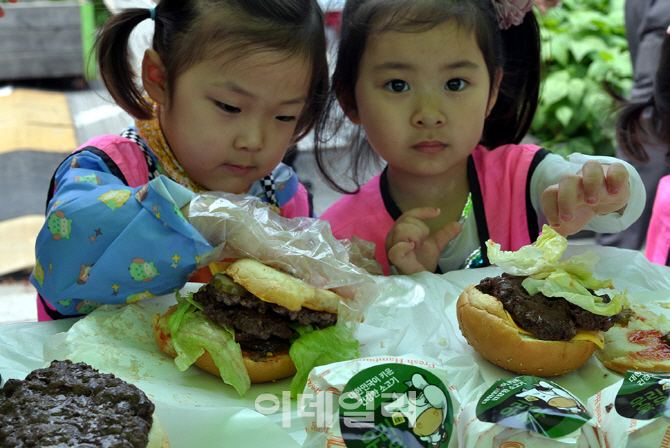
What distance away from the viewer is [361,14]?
6.64 feet

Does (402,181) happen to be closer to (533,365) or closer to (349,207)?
(349,207)

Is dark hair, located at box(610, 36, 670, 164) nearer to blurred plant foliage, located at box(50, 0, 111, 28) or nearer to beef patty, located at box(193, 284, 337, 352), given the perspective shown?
beef patty, located at box(193, 284, 337, 352)

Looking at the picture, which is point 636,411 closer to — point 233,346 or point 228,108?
point 233,346

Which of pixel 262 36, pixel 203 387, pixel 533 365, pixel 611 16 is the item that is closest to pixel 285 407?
pixel 203 387

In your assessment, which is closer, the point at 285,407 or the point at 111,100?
the point at 285,407

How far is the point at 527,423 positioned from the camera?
2.87ft

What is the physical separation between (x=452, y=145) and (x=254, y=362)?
41.7 inches

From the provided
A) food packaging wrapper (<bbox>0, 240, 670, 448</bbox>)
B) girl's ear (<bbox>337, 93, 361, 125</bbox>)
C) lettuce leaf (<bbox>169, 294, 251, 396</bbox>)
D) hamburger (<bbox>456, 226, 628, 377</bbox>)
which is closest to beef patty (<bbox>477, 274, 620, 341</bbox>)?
hamburger (<bbox>456, 226, 628, 377</bbox>)

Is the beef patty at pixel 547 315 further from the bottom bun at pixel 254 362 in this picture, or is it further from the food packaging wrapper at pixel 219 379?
the bottom bun at pixel 254 362

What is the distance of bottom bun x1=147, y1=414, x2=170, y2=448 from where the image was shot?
0.90 metres

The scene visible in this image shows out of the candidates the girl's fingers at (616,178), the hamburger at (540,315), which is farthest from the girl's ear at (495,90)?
the hamburger at (540,315)

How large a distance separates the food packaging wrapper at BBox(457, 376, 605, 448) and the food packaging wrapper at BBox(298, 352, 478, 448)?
4cm

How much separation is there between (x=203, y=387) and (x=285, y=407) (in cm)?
20

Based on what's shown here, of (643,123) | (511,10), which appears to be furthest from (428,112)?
(643,123)
